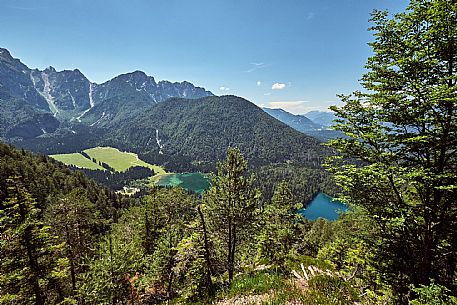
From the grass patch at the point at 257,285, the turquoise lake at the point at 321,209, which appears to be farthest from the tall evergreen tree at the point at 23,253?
the turquoise lake at the point at 321,209

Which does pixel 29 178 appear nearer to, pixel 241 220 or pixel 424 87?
pixel 241 220

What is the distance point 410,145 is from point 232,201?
11.7 metres

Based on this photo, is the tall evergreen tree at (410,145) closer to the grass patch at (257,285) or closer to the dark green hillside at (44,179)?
the grass patch at (257,285)

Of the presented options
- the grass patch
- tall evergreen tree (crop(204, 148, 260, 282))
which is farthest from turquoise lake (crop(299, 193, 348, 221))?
the grass patch

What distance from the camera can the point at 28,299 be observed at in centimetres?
1462

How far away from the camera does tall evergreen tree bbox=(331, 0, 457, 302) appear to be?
7.59 metres

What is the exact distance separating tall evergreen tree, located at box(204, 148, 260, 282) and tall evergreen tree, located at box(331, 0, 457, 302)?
871cm

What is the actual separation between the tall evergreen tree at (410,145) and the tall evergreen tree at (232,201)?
28.6 feet

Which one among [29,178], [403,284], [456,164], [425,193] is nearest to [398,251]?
[403,284]

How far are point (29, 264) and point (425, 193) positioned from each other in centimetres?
2088

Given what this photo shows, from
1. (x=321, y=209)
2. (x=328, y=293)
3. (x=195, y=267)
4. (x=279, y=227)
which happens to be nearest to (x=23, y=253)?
(x=195, y=267)

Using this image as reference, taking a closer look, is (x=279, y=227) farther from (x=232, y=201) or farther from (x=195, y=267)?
(x=195, y=267)

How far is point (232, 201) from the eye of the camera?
1750cm

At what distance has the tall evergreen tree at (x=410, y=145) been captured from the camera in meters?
7.59
